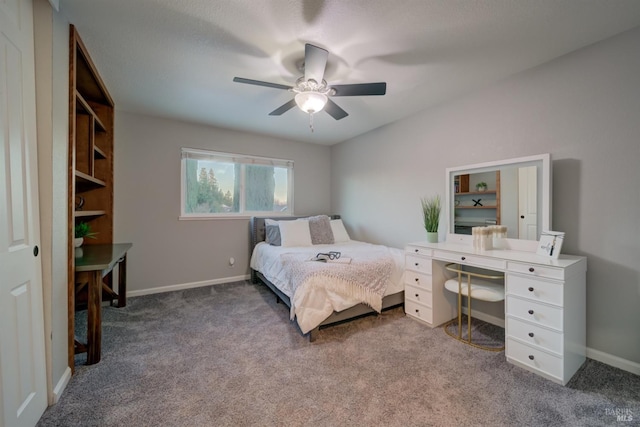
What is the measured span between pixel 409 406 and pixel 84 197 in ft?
12.8

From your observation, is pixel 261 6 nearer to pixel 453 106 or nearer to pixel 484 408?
pixel 453 106

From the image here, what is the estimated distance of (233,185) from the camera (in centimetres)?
407

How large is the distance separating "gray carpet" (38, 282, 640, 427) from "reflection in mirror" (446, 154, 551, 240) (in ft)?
3.67

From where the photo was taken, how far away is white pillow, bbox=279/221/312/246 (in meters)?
3.60

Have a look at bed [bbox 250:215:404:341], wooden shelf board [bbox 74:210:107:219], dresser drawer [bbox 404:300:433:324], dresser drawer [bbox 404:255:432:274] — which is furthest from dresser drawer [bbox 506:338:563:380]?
wooden shelf board [bbox 74:210:107:219]

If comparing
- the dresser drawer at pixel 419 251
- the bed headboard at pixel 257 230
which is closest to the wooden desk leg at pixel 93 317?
the bed headboard at pixel 257 230

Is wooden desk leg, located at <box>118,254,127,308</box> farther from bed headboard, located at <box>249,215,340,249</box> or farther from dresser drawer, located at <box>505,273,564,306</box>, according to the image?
dresser drawer, located at <box>505,273,564,306</box>

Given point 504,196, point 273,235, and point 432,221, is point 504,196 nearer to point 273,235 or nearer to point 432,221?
point 432,221

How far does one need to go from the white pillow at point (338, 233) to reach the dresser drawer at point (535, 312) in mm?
2441

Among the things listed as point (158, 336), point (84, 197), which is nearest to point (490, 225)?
point (158, 336)

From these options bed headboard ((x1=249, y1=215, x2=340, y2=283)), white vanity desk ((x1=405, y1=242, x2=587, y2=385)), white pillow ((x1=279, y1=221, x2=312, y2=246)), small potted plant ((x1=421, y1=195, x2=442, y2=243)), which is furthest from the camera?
bed headboard ((x1=249, y1=215, x2=340, y2=283))

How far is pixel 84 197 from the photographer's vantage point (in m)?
2.98

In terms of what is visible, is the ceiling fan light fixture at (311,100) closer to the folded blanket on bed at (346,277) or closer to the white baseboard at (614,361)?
the folded blanket on bed at (346,277)

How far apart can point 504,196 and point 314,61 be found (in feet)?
6.99
